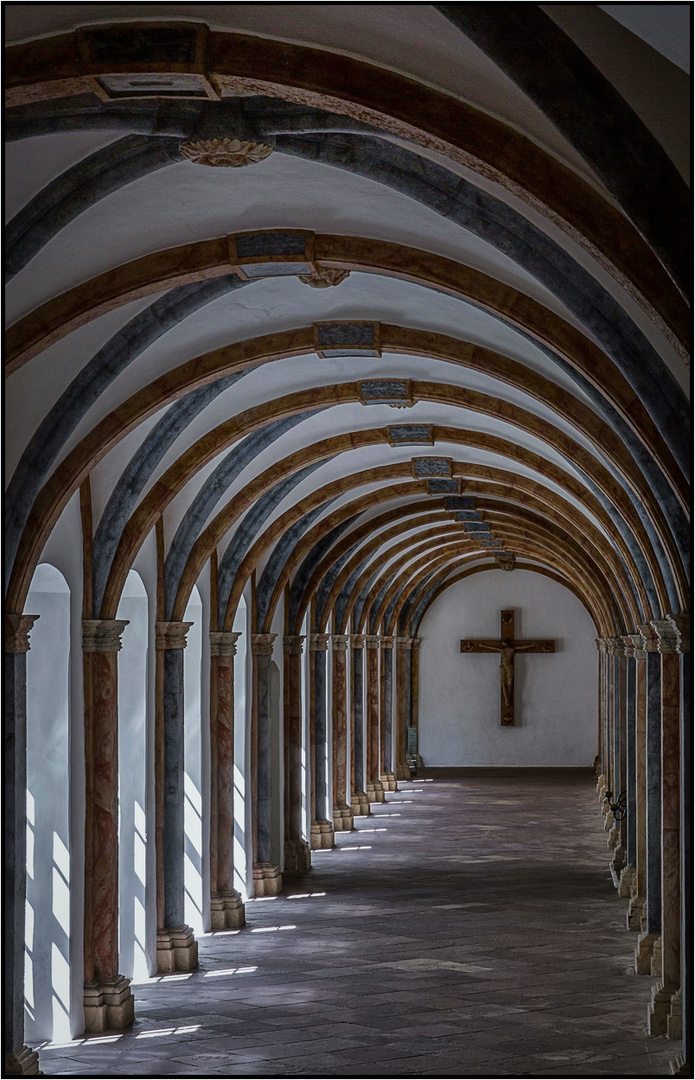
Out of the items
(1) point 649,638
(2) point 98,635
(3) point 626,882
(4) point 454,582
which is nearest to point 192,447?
(2) point 98,635

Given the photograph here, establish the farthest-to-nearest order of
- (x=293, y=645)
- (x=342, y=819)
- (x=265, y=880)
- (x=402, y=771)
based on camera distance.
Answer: (x=402, y=771), (x=342, y=819), (x=293, y=645), (x=265, y=880)

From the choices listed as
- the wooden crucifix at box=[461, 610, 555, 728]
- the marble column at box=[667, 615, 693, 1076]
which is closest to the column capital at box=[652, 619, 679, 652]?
the marble column at box=[667, 615, 693, 1076]

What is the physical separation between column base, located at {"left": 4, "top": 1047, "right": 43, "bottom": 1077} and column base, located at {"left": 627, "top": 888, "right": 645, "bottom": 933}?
23.1 feet

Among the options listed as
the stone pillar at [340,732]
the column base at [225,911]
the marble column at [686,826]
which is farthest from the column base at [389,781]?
the marble column at [686,826]

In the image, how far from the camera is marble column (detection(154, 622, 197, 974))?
13.3m

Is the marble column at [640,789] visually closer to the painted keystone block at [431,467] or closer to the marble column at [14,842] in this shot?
the painted keystone block at [431,467]

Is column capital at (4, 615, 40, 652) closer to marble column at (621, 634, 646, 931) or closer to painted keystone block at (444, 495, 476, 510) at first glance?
marble column at (621, 634, 646, 931)

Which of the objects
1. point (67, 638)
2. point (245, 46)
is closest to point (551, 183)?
point (245, 46)

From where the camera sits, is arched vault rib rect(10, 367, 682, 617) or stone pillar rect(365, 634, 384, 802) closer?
arched vault rib rect(10, 367, 682, 617)

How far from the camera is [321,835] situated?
21719 mm

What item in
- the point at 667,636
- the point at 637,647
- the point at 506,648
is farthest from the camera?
the point at 506,648

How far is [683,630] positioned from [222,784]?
8.32 metres

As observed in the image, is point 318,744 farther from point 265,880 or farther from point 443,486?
point 443,486

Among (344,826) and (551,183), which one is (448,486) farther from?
(551,183)
